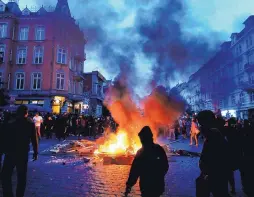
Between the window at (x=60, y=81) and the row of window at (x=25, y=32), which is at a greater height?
the row of window at (x=25, y=32)

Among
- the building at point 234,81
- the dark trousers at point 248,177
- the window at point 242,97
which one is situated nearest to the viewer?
the dark trousers at point 248,177

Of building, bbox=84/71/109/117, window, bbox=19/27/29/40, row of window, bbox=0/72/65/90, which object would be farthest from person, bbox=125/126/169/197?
Result: building, bbox=84/71/109/117

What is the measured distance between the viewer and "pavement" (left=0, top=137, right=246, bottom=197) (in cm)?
563

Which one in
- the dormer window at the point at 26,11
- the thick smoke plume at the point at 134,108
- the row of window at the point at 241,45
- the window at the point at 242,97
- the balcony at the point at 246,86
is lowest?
the thick smoke plume at the point at 134,108

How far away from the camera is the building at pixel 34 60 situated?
34.5m

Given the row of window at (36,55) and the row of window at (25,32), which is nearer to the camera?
the row of window at (25,32)

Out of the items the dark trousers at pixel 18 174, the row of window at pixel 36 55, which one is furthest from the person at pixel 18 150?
the row of window at pixel 36 55

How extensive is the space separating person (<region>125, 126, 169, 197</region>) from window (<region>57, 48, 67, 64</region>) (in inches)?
1343

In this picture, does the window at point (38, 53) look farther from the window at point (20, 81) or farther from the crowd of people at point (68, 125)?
the crowd of people at point (68, 125)

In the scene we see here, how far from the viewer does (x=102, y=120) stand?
2773cm

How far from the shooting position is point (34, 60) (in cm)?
3597

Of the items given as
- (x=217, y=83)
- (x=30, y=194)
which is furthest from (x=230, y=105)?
(x=30, y=194)

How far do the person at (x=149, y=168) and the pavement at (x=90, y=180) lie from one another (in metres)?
2.07

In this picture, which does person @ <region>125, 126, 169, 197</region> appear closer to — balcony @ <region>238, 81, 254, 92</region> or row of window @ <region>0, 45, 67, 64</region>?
row of window @ <region>0, 45, 67, 64</region>
